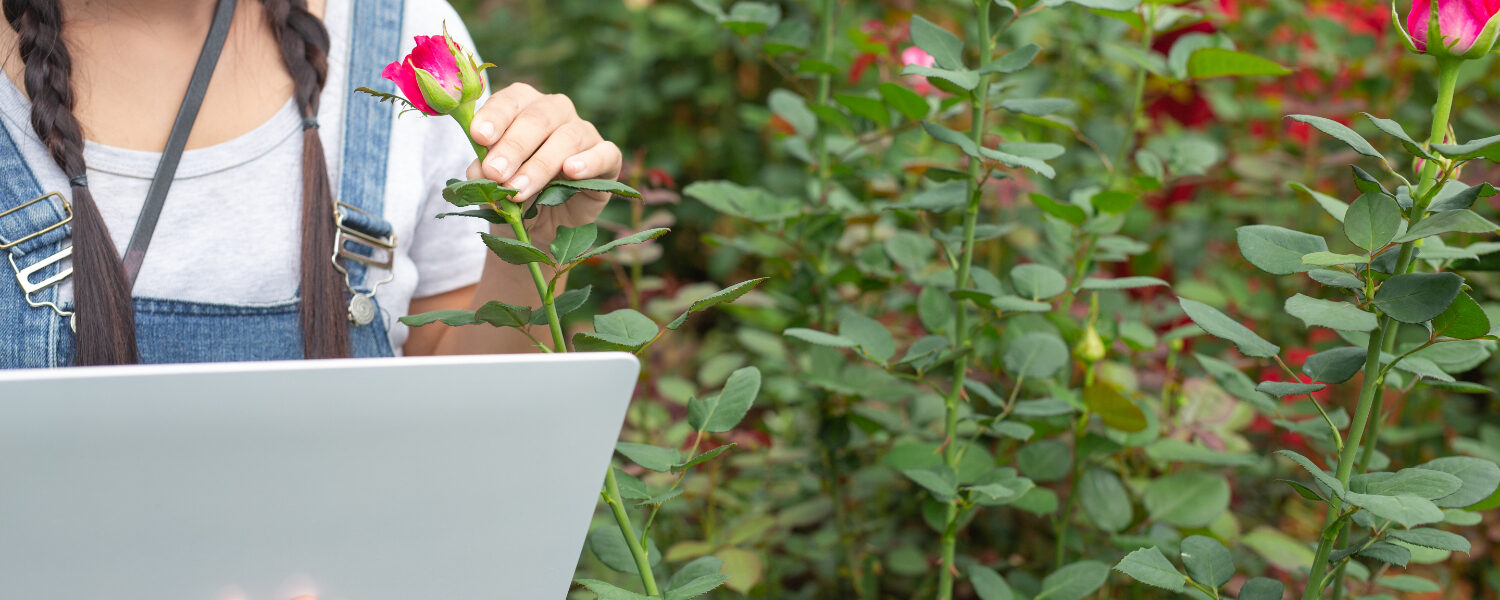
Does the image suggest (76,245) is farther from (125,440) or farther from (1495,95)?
(1495,95)

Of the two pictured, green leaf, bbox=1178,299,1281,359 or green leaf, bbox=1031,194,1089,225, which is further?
green leaf, bbox=1031,194,1089,225

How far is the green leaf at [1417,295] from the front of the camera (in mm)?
580

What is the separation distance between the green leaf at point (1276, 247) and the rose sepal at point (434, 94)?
Answer: 0.50m

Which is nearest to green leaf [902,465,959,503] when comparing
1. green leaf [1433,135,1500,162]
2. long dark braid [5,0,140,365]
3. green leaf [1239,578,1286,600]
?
green leaf [1239,578,1286,600]

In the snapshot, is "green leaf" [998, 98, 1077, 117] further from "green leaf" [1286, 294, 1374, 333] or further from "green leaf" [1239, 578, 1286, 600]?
"green leaf" [1239, 578, 1286, 600]

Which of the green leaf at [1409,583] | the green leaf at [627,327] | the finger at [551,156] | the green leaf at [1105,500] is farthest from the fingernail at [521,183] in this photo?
the green leaf at [1409,583]

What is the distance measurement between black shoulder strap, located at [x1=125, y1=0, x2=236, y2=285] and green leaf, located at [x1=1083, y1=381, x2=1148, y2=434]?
839 millimetres

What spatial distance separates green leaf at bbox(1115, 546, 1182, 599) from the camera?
2.20ft

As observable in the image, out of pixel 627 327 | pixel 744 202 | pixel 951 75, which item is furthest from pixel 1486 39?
pixel 744 202

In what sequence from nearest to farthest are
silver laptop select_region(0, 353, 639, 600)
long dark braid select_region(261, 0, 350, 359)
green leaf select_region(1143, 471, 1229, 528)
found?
silver laptop select_region(0, 353, 639, 600) → long dark braid select_region(261, 0, 350, 359) → green leaf select_region(1143, 471, 1229, 528)

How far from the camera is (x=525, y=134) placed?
1.99ft

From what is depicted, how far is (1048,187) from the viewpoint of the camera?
1.46 m

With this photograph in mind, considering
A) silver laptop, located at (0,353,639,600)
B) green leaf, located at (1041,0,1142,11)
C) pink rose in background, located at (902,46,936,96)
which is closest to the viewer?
silver laptop, located at (0,353,639,600)

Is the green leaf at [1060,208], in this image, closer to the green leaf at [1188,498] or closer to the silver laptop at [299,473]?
the green leaf at [1188,498]
